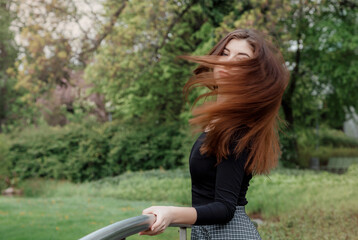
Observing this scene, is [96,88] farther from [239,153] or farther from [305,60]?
[239,153]

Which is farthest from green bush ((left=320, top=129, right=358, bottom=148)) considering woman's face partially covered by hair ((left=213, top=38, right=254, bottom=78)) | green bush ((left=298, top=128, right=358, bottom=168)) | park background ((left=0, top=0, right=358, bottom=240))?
woman's face partially covered by hair ((left=213, top=38, right=254, bottom=78))

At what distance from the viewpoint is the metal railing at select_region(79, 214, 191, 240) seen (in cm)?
112

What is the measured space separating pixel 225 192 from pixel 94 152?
46.7 feet

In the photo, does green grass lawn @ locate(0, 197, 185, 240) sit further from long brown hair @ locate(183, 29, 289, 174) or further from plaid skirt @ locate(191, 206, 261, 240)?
long brown hair @ locate(183, 29, 289, 174)

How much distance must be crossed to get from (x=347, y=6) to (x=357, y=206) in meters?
7.53

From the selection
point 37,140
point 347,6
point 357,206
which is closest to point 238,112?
point 357,206

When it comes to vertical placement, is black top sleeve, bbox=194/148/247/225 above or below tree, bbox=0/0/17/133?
below

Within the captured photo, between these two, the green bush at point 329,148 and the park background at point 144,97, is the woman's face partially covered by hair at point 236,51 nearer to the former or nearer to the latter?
the park background at point 144,97

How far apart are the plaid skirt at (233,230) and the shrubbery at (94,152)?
13.2 meters

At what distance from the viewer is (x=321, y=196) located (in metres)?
8.72

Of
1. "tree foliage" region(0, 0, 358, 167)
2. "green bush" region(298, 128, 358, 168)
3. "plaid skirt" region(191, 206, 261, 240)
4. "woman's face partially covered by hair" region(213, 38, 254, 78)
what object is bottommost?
"green bush" region(298, 128, 358, 168)

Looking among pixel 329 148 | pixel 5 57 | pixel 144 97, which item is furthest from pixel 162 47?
pixel 329 148

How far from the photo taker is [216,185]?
1505 millimetres

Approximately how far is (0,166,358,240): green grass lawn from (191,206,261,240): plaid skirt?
304 centimetres
